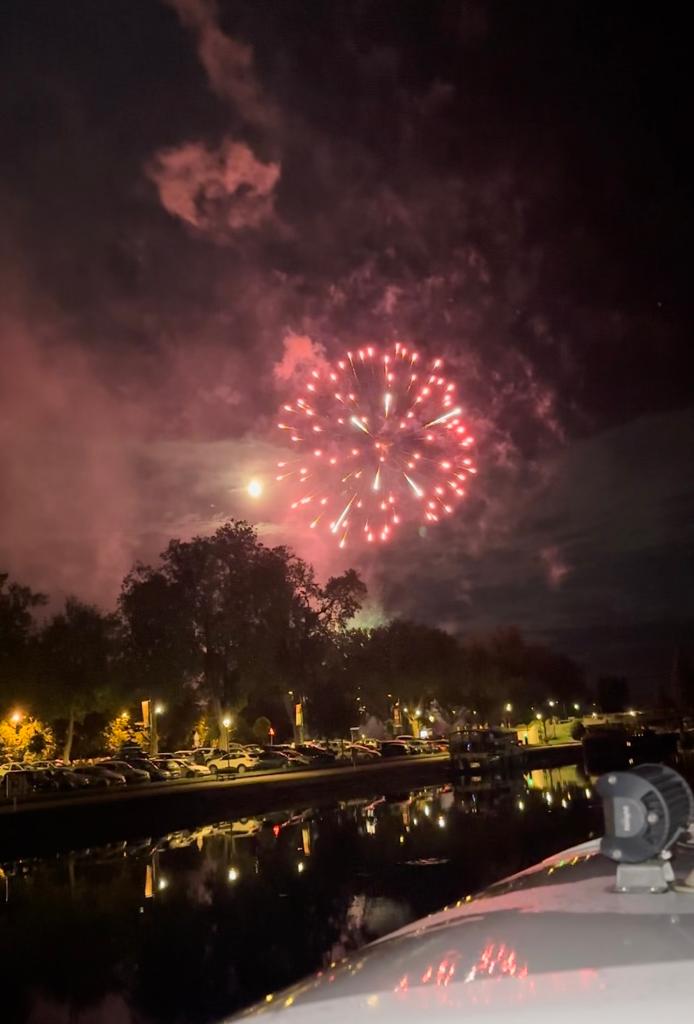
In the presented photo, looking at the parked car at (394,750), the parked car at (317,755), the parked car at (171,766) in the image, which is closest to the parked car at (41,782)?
the parked car at (171,766)

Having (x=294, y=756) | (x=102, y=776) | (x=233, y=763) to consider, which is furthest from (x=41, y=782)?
(x=294, y=756)

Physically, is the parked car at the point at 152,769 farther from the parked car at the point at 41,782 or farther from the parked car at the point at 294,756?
the parked car at the point at 294,756

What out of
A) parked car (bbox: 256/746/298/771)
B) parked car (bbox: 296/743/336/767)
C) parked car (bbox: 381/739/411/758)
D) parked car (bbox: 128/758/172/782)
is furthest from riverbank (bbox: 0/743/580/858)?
parked car (bbox: 381/739/411/758)

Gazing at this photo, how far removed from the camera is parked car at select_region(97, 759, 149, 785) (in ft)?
144

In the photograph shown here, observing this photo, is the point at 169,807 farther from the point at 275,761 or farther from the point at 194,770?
the point at 275,761

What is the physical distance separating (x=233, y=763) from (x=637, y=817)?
155ft

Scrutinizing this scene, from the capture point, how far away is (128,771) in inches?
1748

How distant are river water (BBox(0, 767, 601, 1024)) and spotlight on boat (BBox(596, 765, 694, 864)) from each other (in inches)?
180

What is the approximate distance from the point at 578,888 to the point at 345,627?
2012 inches

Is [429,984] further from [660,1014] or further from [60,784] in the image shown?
[60,784]

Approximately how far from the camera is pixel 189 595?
168ft

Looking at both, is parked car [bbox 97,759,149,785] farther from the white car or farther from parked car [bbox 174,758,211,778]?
the white car

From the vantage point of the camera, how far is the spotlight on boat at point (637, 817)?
295 centimetres

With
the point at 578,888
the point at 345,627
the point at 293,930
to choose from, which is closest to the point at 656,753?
the point at 345,627
